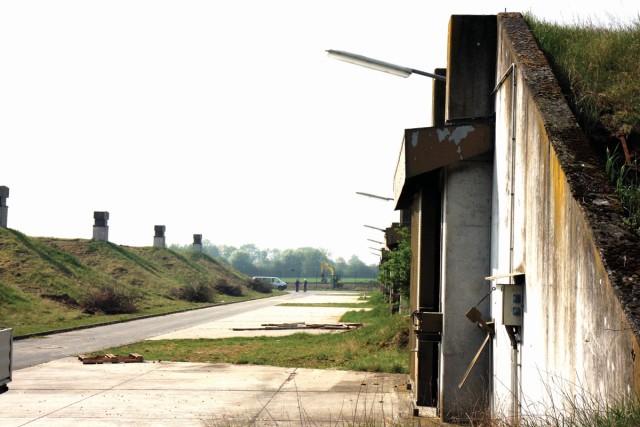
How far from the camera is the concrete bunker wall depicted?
5453mm

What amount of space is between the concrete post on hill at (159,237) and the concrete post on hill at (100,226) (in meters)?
15.2

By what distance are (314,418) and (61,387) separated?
6.19 metres

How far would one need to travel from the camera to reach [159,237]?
277 feet

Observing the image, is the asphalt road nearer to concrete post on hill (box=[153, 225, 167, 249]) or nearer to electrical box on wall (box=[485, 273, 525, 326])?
electrical box on wall (box=[485, 273, 525, 326])

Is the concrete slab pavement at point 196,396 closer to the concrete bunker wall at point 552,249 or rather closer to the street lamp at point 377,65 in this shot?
the concrete bunker wall at point 552,249

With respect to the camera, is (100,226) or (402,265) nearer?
(402,265)

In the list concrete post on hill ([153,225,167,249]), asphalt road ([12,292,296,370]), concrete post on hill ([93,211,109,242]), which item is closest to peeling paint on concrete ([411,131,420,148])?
asphalt road ([12,292,296,370])

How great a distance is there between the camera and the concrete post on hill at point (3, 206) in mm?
50472

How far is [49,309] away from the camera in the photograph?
38.8 m

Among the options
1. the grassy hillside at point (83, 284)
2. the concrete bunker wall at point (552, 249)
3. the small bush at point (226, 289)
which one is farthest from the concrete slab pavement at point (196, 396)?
the small bush at point (226, 289)

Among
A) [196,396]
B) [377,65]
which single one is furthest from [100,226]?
[377,65]

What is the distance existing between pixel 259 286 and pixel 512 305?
8293cm

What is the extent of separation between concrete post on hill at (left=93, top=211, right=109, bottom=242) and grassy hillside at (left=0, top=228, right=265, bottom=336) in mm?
809

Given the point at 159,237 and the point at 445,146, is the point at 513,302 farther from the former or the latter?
the point at 159,237
